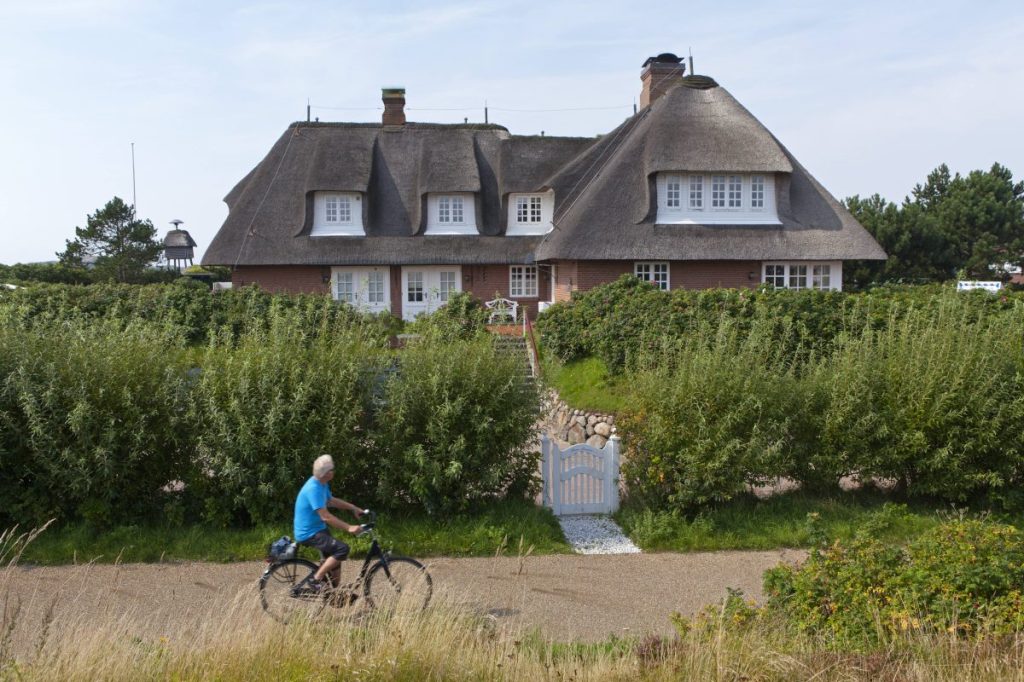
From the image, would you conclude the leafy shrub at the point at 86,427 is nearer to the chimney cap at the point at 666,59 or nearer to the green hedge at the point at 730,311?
the green hedge at the point at 730,311

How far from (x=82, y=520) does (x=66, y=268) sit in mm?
35999

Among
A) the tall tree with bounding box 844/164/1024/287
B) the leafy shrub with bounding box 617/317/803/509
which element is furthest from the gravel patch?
the tall tree with bounding box 844/164/1024/287

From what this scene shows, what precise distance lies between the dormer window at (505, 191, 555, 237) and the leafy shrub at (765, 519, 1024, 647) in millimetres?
24237

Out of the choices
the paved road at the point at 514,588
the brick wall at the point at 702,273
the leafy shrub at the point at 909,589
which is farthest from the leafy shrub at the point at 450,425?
the brick wall at the point at 702,273

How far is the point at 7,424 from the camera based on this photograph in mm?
9008

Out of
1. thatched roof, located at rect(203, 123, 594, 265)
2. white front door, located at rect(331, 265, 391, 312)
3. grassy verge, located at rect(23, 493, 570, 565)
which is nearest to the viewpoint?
grassy verge, located at rect(23, 493, 570, 565)

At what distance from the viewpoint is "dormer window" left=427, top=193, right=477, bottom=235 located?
2995 centimetres

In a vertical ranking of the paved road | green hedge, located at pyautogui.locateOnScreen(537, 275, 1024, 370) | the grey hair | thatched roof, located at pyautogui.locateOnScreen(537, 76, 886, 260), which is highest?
thatched roof, located at pyautogui.locateOnScreen(537, 76, 886, 260)

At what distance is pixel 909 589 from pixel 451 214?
25255 millimetres

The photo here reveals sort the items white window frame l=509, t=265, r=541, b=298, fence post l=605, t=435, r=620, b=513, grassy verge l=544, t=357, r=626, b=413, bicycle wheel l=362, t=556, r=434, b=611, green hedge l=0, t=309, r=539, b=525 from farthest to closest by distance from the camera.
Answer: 1. white window frame l=509, t=265, r=541, b=298
2. grassy verge l=544, t=357, r=626, b=413
3. fence post l=605, t=435, r=620, b=513
4. green hedge l=0, t=309, r=539, b=525
5. bicycle wheel l=362, t=556, r=434, b=611

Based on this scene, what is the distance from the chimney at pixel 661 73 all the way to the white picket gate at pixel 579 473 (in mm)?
24084

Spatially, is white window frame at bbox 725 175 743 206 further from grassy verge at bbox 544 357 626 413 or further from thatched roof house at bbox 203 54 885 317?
grassy verge at bbox 544 357 626 413

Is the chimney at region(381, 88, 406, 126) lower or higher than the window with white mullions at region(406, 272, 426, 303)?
higher

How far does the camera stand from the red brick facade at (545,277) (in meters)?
25.8
